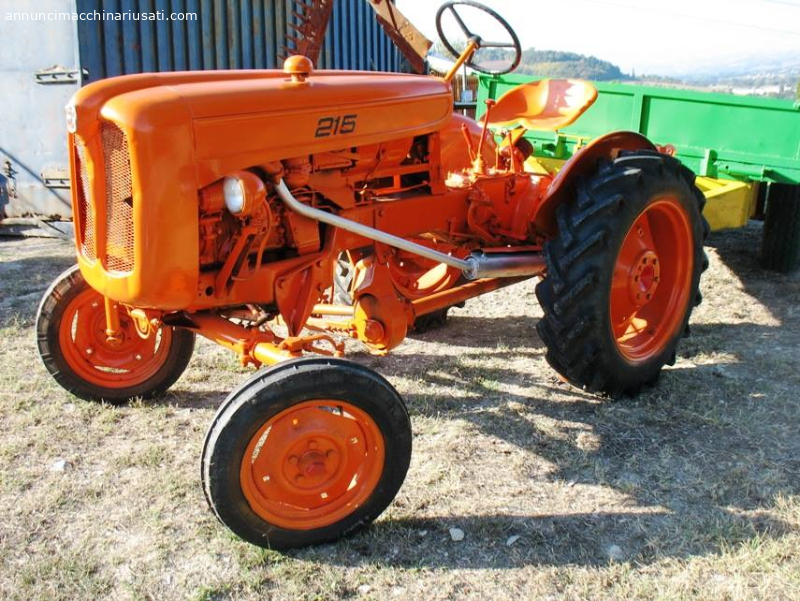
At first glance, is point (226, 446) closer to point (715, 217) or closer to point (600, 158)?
point (600, 158)

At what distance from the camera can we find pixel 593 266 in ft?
11.1

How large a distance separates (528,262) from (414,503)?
4.47ft

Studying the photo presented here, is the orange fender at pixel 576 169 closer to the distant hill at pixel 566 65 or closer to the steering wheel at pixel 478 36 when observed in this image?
the steering wheel at pixel 478 36

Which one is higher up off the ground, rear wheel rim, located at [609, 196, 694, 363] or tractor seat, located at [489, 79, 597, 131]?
tractor seat, located at [489, 79, 597, 131]

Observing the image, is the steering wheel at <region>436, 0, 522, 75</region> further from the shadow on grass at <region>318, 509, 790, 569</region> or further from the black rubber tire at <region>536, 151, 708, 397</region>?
the shadow on grass at <region>318, 509, 790, 569</region>

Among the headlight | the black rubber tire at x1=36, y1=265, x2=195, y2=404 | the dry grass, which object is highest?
the headlight

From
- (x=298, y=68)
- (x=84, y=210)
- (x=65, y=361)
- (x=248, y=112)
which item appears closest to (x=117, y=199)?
(x=84, y=210)

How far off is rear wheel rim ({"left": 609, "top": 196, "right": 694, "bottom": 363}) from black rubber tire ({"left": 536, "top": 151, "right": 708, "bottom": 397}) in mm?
173

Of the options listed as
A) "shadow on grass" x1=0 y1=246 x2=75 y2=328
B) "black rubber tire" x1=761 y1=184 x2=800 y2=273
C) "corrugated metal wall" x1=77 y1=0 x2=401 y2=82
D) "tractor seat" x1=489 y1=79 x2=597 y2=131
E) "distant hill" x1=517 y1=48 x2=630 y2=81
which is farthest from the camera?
"distant hill" x1=517 y1=48 x2=630 y2=81

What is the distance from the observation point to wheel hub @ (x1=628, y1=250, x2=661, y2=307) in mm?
3807

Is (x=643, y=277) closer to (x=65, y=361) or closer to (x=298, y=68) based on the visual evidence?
(x=298, y=68)

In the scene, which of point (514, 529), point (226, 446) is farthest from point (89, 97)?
point (514, 529)

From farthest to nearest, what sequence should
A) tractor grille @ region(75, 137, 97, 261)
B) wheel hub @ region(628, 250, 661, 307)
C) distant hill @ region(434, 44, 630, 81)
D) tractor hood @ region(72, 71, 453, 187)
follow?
distant hill @ region(434, 44, 630, 81) < wheel hub @ region(628, 250, 661, 307) < tractor grille @ region(75, 137, 97, 261) < tractor hood @ region(72, 71, 453, 187)

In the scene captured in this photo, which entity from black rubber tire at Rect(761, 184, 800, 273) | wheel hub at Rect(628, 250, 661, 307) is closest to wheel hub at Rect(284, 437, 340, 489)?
wheel hub at Rect(628, 250, 661, 307)
